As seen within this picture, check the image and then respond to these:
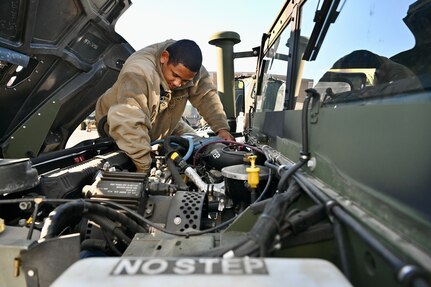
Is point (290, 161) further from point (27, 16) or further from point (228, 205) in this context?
point (27, 16)

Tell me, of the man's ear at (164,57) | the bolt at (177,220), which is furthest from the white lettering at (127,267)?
the man's ear at (164,57)

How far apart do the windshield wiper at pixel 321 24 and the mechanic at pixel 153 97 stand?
1220 millimetres

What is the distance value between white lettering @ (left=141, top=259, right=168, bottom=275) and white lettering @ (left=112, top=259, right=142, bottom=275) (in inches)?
0.5

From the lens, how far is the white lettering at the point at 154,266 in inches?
21.8

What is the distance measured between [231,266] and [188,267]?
0.08 meters

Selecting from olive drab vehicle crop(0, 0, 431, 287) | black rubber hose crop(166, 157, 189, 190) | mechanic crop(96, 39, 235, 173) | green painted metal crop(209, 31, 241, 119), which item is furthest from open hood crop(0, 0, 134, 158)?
green painted metal crop(209, 31, 241, 119)

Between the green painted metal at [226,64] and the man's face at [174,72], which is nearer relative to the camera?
the man's face at [174,72]

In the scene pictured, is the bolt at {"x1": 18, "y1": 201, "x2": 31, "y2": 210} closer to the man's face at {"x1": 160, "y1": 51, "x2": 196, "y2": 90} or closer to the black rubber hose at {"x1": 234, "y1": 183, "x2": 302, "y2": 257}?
the black rubber hose at {"x1": 234, "y1": 183, "x2": 302, "y2": 257}

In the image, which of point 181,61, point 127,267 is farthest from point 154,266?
point 181,61

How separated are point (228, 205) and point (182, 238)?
2.13ft

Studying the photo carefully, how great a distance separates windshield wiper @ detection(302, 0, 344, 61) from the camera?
4.34 feet

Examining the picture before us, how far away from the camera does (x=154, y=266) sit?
1.88 ft

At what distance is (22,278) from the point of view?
0.95 metres

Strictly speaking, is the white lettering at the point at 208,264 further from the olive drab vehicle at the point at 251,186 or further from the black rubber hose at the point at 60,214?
the black rubber hose at the point at 60,214
